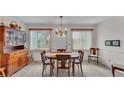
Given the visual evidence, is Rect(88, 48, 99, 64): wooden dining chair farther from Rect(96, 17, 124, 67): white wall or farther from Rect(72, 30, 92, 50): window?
Rect(72, 30, 92, 50): window

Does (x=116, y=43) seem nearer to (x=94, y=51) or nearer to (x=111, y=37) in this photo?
(x=111, y=37)

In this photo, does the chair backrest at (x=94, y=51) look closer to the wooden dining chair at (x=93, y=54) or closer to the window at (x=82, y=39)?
the wooden dining chair at (x=93, y=54)

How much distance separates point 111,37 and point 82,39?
2.35 m

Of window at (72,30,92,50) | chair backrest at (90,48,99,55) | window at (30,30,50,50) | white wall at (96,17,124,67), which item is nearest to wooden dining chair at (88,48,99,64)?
chair backrest at (90,48,99,55)

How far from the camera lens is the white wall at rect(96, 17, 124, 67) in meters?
4.75

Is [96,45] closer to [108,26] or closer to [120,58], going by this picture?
[108,26]

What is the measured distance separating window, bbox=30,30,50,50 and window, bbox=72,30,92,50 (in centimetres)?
132

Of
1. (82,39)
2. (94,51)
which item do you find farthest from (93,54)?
(82,39)

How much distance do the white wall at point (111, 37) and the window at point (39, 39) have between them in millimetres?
2442

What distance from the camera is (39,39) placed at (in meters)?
7.75
